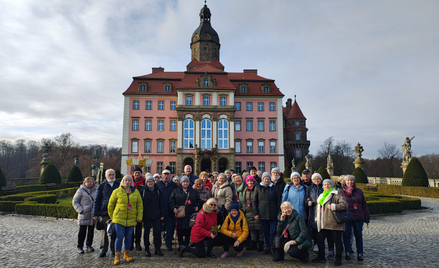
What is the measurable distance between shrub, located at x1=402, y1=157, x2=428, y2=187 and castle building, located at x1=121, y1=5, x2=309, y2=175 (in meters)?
16.7

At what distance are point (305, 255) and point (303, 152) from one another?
133ft

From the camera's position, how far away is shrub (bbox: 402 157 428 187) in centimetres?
1975

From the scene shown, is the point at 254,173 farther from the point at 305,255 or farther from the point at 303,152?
the point at 303,152

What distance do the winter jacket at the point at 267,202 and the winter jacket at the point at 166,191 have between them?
2013mm

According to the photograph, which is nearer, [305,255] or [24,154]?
[305,255]

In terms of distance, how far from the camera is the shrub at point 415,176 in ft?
64.8

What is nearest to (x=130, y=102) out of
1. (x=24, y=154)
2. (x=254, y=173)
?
(x=254, y=173)

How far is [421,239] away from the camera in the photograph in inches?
299

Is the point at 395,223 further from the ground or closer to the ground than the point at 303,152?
closer to the ground

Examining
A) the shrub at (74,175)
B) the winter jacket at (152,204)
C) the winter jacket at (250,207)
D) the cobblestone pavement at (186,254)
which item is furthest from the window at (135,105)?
the winter jacket at (250,207)

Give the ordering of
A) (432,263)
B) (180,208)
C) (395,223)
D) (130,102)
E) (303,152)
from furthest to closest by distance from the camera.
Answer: (303,152)
(130,102)
(395,223)
(180,208)
(432,263)

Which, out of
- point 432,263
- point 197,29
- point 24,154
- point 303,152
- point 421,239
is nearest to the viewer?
point 432,263

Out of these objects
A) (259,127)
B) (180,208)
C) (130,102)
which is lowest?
(180,208)

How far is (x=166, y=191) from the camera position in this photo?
6750mm
